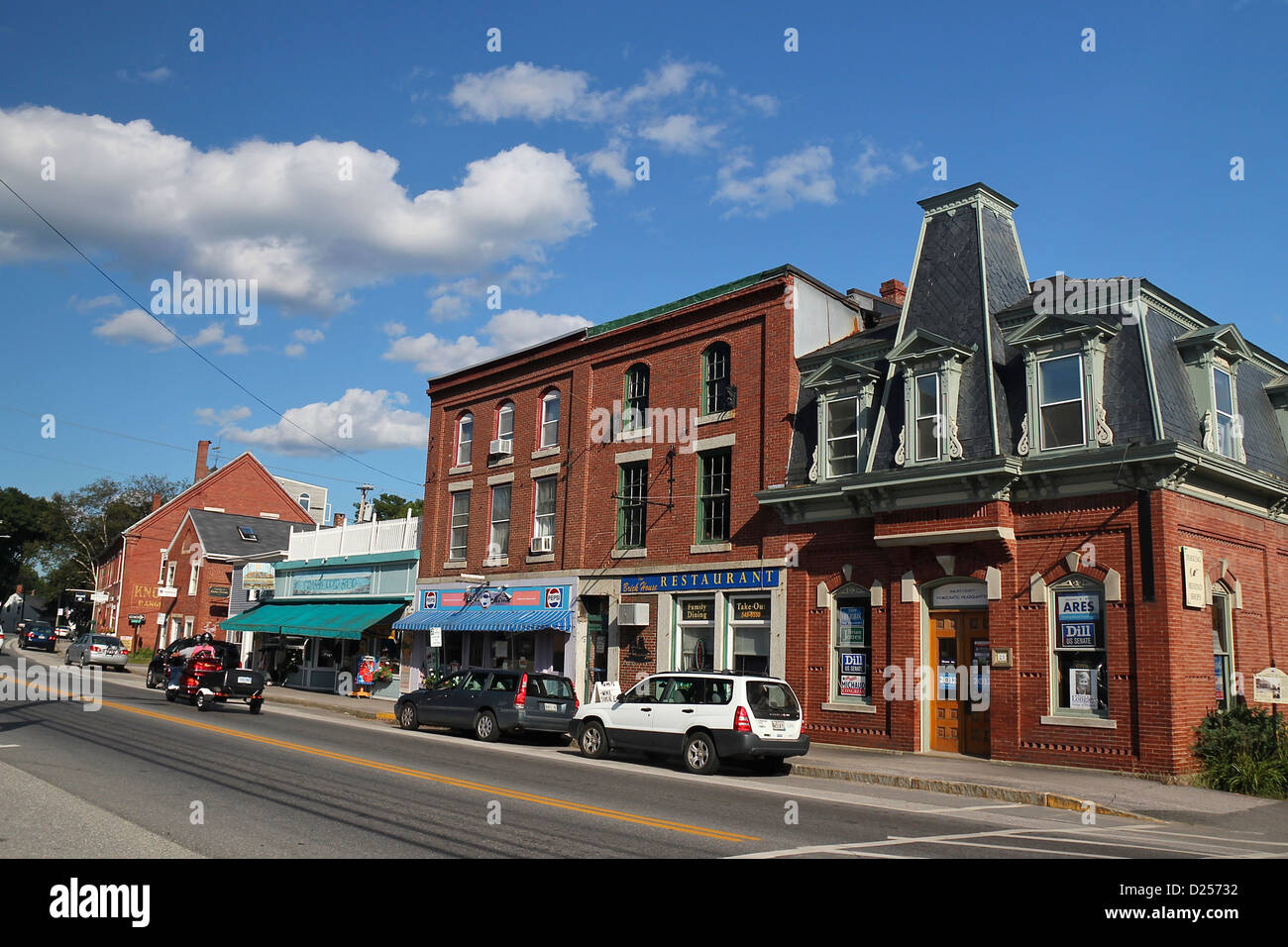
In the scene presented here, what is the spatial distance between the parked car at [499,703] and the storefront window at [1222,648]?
1280cm

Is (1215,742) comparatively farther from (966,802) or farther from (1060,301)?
(1060,301)

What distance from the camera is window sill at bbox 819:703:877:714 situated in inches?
834

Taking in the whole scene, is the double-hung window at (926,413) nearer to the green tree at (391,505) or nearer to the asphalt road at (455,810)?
the asphalt road at (455,810)

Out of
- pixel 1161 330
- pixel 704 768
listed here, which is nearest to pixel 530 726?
pixel 704 768

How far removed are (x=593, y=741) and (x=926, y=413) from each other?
951 centimetres

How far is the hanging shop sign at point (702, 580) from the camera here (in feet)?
78.3

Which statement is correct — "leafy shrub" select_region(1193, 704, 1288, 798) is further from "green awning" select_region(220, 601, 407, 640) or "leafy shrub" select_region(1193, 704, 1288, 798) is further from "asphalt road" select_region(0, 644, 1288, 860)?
"green awning" select_region(220, 601, 407, 640)

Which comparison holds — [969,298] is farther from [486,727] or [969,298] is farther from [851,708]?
[486,727]

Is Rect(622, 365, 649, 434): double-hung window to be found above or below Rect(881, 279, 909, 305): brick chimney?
below

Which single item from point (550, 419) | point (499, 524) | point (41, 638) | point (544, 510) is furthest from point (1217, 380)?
point (41, 638)

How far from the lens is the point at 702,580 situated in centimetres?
2533

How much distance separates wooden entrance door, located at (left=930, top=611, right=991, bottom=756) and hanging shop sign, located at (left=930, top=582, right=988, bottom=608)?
0.19 m

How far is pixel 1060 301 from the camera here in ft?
66.8

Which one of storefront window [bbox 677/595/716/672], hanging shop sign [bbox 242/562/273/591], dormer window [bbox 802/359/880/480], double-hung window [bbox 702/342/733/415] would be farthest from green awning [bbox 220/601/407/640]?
dormer window [bbox 802/359/880/480]
